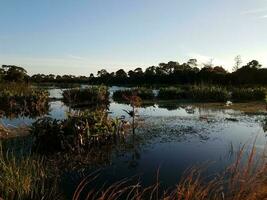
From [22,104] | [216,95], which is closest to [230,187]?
[22,104]

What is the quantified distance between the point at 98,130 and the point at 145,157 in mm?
1721

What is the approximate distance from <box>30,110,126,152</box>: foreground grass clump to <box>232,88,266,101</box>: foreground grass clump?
61.5ft

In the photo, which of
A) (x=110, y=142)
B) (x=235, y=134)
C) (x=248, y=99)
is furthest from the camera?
(x=248, y=99)

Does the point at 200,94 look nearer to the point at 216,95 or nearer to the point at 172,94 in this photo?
the point at 216,95

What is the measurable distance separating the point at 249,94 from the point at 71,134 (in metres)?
20.2

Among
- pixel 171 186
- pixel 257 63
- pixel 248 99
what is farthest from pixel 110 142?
pixel 257 63

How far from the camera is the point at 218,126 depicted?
14.4 m

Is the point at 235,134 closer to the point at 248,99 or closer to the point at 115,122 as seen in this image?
the point at 115,122

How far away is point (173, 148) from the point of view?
10.3 meters

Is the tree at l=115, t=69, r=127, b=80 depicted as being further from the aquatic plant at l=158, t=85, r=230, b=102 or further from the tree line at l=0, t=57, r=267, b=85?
the aquatic plant at l=158, t=85, r=230, b=102

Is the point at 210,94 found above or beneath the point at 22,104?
above

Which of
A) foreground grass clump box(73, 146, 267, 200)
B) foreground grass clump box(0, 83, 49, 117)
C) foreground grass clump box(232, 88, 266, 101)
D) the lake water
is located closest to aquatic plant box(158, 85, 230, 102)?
foreground grass clump box(232, 88, 266, 101)

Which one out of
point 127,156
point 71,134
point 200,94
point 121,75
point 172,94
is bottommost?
point 127,156

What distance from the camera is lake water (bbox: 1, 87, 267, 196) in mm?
7750
